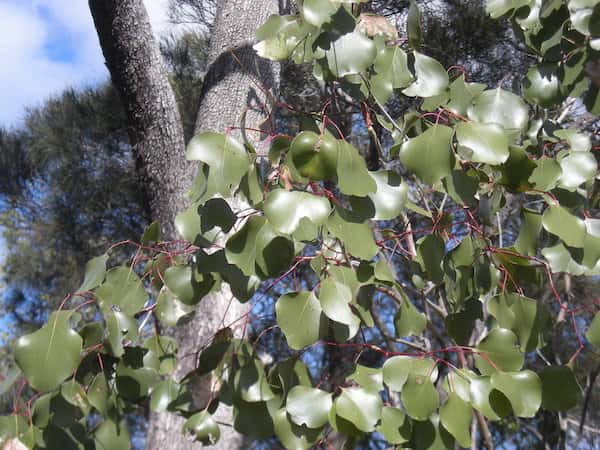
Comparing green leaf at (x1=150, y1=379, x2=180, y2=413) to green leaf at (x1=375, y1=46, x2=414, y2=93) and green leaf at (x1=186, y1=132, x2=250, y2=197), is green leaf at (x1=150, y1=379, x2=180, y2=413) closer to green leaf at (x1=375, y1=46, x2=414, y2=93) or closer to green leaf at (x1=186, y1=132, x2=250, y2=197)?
green leaf at (x1=186, y1=132, x2=250, y2=197)

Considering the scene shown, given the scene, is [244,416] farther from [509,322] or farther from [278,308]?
[509,322]

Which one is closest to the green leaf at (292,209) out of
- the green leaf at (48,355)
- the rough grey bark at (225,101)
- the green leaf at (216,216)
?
the green leaf at (216,216)

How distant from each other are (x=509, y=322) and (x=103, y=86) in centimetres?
464

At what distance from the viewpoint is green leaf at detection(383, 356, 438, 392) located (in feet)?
2.47

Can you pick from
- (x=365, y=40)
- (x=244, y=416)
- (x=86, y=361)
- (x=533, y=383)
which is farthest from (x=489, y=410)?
(x=86, y=361)

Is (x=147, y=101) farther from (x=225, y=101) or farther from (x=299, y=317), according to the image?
(x=299, y=317)

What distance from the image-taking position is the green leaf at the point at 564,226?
782 mm

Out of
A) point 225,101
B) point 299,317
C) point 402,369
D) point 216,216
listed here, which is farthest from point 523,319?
point 225,101

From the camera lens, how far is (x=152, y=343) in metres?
1.06

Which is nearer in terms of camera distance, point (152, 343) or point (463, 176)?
point (463, 176)

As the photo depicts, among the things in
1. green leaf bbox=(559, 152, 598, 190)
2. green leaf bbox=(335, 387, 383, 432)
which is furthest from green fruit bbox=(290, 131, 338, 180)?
green leaf bbox=(559, 152, 598, 190)

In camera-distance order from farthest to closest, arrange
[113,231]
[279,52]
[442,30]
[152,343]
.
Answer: [113,231], [442,30], [152,343], [279,52]

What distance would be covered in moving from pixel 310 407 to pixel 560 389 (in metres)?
0.29

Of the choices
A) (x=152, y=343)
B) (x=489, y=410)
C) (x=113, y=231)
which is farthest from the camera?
(x=113, y=231)
